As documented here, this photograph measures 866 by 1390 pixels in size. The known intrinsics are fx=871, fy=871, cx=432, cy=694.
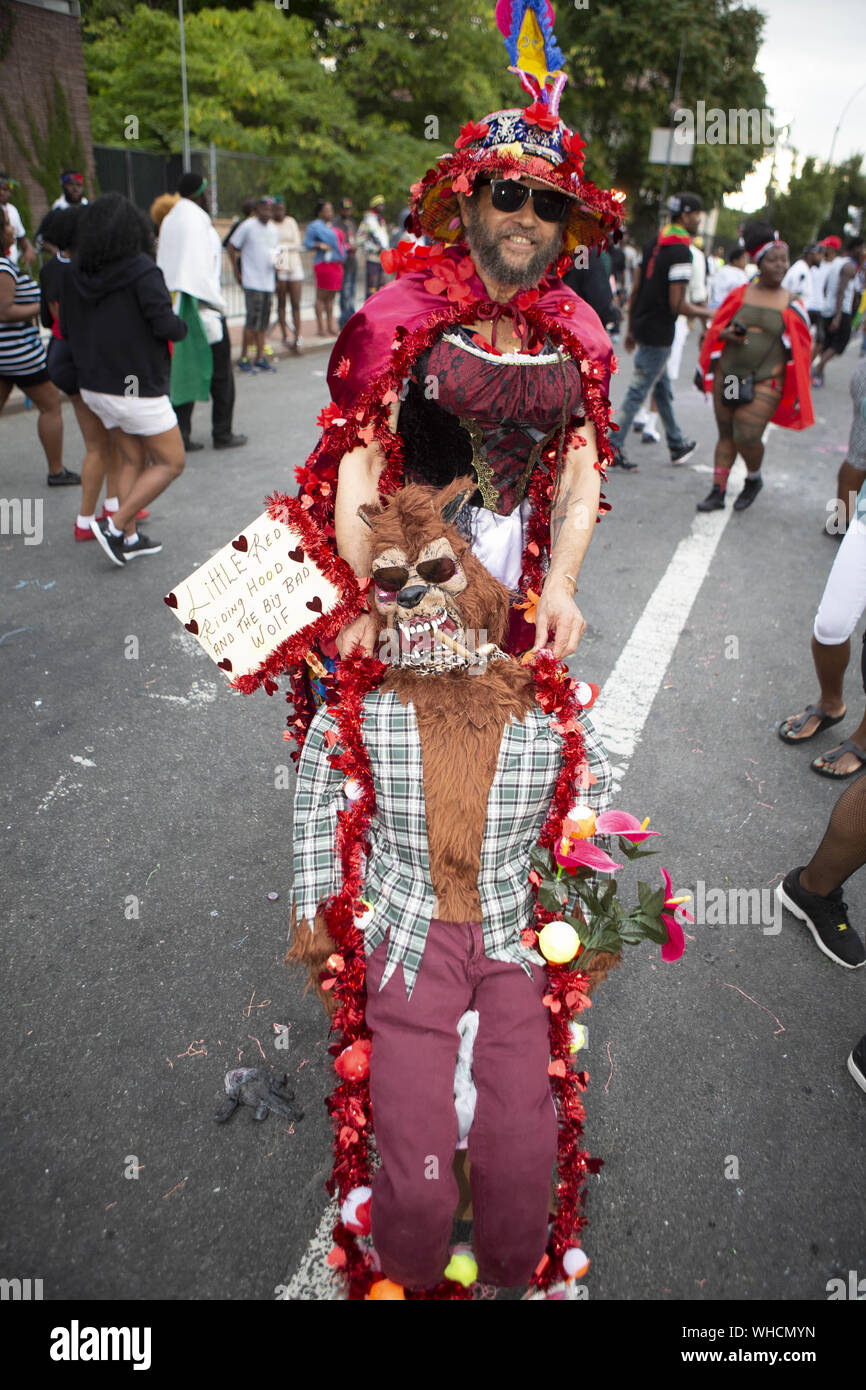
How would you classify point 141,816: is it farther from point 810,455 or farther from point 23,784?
point 810,455

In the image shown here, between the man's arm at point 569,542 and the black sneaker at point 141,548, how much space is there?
11.9 feet

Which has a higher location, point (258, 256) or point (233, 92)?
point (233, 92)

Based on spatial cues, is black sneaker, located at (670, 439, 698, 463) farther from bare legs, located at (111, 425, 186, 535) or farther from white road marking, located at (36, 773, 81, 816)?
white road marking, located at (36, 773, 81, 816)

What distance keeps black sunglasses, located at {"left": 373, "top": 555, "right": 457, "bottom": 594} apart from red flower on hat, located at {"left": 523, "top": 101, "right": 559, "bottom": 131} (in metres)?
1.13

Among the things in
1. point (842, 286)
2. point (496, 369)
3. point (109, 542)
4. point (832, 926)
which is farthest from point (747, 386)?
point (842, 286)

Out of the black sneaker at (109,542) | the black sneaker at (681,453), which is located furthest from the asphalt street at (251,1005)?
the black sneaker at (681,453)

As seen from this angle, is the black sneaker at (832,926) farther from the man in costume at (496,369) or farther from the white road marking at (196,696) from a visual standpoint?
the white road marking at (196,696)

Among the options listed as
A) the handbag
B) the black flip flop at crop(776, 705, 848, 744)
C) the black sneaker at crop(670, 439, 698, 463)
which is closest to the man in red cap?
the black sneaker at crop(670, 439, 698, 463)

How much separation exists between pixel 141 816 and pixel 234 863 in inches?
18.0

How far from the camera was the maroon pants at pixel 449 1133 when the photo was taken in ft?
5.54

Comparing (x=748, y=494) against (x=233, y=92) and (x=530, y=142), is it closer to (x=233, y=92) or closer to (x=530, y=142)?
(x=530, y=142)

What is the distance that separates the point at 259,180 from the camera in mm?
17594

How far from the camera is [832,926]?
2789 mm

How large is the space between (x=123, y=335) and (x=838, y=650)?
4.01m
